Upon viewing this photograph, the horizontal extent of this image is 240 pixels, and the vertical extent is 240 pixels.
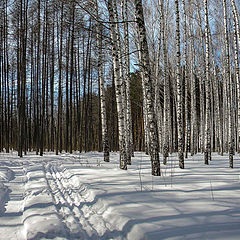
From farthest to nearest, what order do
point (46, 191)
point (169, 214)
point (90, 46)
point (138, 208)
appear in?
1. point (90, 46)
2. point (46, 191)
3. point (138, 208)
4. point (169, 214)

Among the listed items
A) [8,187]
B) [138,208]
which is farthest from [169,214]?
[8,187]

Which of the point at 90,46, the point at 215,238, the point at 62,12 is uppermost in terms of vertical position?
the point at 62,12

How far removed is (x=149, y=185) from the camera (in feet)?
18.1

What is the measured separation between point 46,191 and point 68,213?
5.58 ft

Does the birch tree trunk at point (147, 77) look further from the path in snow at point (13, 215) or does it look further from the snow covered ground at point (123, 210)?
the path in snow at point (13, 215)

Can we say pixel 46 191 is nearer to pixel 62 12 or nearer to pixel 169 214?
pixel 169 214

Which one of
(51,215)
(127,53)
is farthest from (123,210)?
(127,53)

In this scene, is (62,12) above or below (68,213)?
above

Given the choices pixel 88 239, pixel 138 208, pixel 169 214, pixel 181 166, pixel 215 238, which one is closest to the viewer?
pixel 215 238

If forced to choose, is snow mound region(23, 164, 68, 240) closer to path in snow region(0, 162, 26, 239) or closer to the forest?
path in snow region(0, 162, 26, 239)

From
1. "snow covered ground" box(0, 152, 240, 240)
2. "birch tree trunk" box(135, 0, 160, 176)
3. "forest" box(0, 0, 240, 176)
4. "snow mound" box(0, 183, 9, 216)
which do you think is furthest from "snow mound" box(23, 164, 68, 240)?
"forest" box(0, 0, 240, 176)

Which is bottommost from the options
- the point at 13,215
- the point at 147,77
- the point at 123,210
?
the point at 13,215

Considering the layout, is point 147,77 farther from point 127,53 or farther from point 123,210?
point 127,53

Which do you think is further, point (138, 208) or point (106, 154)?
point (106, 154)
